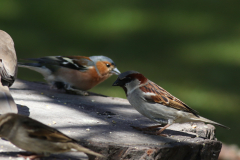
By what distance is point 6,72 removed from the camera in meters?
3.44

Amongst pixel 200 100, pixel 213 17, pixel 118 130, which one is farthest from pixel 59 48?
pixel 118 130

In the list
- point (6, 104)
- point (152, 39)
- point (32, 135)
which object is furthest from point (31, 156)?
point (152, 39)

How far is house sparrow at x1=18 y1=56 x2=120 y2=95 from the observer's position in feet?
17.9

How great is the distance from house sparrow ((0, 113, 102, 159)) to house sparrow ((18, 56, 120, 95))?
2.95 m

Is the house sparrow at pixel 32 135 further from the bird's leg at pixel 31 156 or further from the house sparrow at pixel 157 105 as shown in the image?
the house sparrow at pixel 157 105

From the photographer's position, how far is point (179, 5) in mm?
11609

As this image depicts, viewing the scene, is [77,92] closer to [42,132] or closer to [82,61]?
[82,61]

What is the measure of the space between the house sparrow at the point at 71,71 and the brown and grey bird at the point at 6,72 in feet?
4.06

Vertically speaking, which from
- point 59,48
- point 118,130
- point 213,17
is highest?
point 213,17

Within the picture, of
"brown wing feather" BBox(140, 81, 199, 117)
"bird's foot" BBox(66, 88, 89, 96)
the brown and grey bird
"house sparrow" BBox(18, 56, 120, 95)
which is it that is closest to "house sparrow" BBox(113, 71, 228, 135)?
"brown wing feather" BBox(140, 81, 199, 117)

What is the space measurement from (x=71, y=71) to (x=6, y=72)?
6.71 feet

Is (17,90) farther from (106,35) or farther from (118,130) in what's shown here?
(106,35)

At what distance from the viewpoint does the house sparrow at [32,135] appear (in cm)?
237

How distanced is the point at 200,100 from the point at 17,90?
15.3 feet
